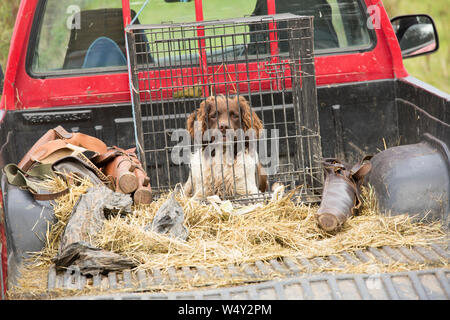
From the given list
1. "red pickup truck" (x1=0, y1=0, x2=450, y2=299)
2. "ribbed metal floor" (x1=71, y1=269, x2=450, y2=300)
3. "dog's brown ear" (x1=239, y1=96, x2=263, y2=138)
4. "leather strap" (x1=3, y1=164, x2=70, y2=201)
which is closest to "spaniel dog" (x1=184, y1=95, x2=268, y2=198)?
"dog's brown ear" (x1=239, y1=96, x2=263, y2=138)

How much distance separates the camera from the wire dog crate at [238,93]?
14.5 ft

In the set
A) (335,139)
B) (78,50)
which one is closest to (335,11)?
(335,139)

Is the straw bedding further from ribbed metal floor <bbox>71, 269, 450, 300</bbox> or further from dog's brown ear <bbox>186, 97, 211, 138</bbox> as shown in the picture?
dog's brown ear <bbox>186, 97, 211, 138</bbox>

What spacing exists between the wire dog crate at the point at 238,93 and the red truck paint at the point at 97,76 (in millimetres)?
245

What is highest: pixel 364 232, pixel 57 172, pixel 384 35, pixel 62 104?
pixel 384 35

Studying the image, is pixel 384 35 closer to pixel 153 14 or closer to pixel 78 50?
pixel 153 14

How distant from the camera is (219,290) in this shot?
273 cm

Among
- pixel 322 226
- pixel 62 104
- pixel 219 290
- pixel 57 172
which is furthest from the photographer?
pixel 62 104

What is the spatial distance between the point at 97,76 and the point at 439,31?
33.0 feet

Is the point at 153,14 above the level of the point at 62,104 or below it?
above

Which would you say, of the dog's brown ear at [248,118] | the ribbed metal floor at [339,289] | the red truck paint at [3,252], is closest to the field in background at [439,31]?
the dog's brown ear at [248,118]

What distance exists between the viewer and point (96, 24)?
15.9 ft

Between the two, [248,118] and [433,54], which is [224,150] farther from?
[433,54]

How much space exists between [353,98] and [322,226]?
1549 millimetres
